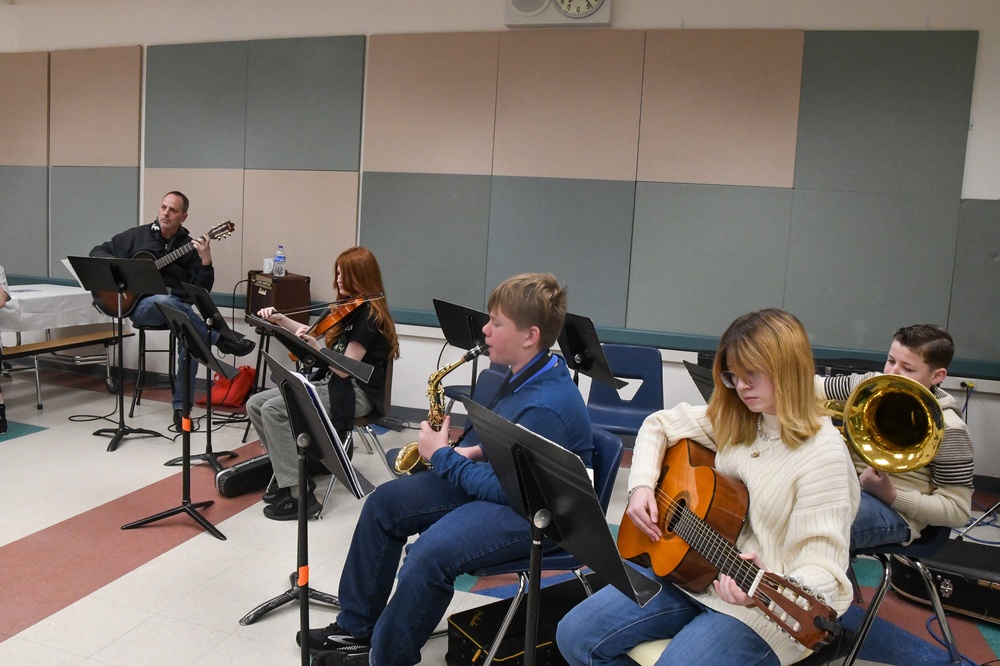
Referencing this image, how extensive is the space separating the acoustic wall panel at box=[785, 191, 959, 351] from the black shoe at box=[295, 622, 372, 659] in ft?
11.4

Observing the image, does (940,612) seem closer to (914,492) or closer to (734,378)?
(914,492)

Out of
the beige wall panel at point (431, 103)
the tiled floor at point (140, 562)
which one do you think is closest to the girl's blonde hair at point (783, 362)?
the tiled floor at point (140, 562)

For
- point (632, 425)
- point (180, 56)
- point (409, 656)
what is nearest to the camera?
point (409, 656)

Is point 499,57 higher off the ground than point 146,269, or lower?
higher

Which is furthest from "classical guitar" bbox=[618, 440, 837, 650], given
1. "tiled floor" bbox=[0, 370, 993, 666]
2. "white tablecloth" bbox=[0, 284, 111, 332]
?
"white tablecloth" bbox=[0, 284, 111, 332]

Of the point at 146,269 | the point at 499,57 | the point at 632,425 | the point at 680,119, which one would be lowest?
the point at 632,425

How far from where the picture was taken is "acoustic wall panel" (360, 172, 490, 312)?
525 centimetres

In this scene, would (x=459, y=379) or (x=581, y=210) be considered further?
(x=459, y=379)

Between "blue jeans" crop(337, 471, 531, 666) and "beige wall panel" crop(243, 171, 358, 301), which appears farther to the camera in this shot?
"beige wall panel" crop(243, 171, 358, 301)

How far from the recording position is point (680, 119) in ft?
15.8

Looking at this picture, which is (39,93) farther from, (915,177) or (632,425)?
(915,177)

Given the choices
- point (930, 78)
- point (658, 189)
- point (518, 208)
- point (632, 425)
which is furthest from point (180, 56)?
point (930, 78)

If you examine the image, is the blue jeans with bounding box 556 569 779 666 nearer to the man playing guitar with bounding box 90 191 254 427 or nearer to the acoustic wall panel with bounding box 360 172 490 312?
the acoustic wall panel with bounding box 360 172 490 312

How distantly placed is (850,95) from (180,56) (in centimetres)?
482
